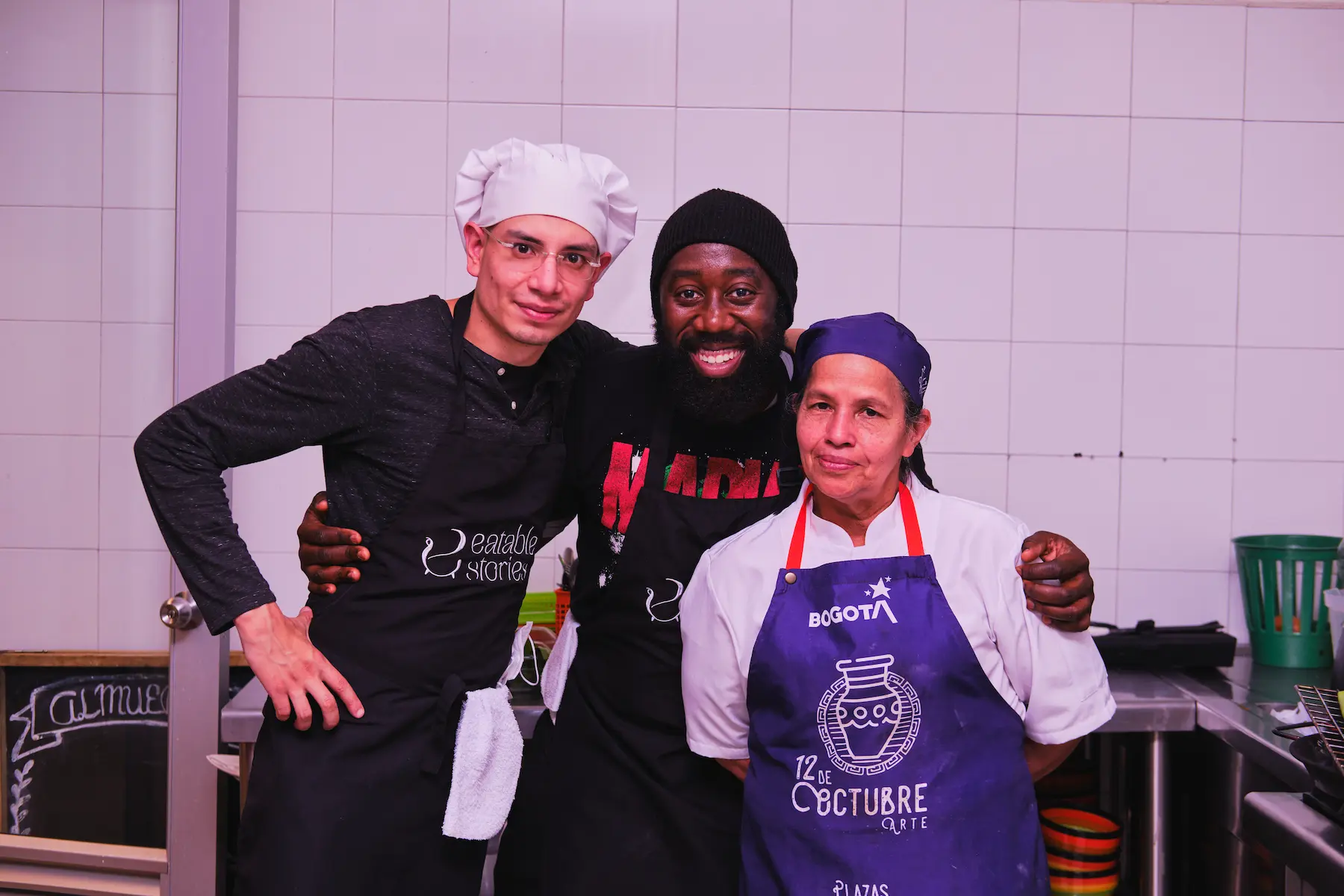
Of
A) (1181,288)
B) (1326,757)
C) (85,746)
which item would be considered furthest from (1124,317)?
(85,746)

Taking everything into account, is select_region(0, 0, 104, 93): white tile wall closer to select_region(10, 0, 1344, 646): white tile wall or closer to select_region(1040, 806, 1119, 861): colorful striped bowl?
select_region(10, 0, 1344, 646): white tile wall

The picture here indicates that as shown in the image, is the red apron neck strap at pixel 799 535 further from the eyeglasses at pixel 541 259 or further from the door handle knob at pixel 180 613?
the door handle knob at pixel 180 613

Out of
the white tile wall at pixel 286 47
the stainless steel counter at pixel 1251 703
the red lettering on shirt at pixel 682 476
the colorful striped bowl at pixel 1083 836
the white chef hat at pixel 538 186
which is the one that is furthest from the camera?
the white tile wall at pixel 286 47

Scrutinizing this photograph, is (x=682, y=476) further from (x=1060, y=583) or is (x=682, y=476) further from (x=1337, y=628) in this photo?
(x=1337, y=628)

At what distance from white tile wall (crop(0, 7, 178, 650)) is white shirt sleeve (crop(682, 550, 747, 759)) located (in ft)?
4.71

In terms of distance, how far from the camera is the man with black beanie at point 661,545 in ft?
4.90

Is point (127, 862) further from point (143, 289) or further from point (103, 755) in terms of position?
point (143, 289)

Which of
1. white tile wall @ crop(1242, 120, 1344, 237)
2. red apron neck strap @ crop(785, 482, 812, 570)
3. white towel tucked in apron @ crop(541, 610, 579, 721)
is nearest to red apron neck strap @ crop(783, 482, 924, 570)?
red apron neck strap @ crop(785, 482, 812, 570)

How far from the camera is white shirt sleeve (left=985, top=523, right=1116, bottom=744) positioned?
4.22ft

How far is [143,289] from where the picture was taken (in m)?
2.22

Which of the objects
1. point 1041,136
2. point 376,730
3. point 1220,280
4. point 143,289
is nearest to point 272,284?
point 143,289

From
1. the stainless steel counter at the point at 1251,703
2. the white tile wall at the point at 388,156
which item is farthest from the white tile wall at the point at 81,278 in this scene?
the stainless steel counter at the point at 1251,703

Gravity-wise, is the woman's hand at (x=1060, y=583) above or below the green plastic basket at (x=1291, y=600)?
above

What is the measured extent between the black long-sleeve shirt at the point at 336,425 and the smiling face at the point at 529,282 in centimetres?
5
